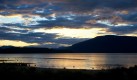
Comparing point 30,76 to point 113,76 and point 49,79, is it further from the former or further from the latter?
point 113,76

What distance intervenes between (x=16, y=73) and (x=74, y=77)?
5931 mm

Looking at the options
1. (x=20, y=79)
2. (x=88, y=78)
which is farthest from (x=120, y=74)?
(x=20, y=79)

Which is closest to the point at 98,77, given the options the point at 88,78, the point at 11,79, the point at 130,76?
the point at 88,78

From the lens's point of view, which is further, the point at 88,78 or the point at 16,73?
the point at 16,73

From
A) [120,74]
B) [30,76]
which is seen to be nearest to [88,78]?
[120,74]

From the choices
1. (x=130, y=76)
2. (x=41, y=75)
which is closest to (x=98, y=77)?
(x=130, y=76)

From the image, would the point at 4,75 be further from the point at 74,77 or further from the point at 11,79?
the point at 74,77

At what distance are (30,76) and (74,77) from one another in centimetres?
422

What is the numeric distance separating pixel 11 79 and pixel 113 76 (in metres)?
9.33

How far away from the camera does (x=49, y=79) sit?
86.9 feet

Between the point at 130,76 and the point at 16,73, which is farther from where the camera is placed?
the point at 16,73

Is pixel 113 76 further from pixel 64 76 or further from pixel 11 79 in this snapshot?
pixel 11 79

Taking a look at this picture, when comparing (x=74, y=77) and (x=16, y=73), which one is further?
(x=16, y=73)

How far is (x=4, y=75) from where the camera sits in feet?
91.3
